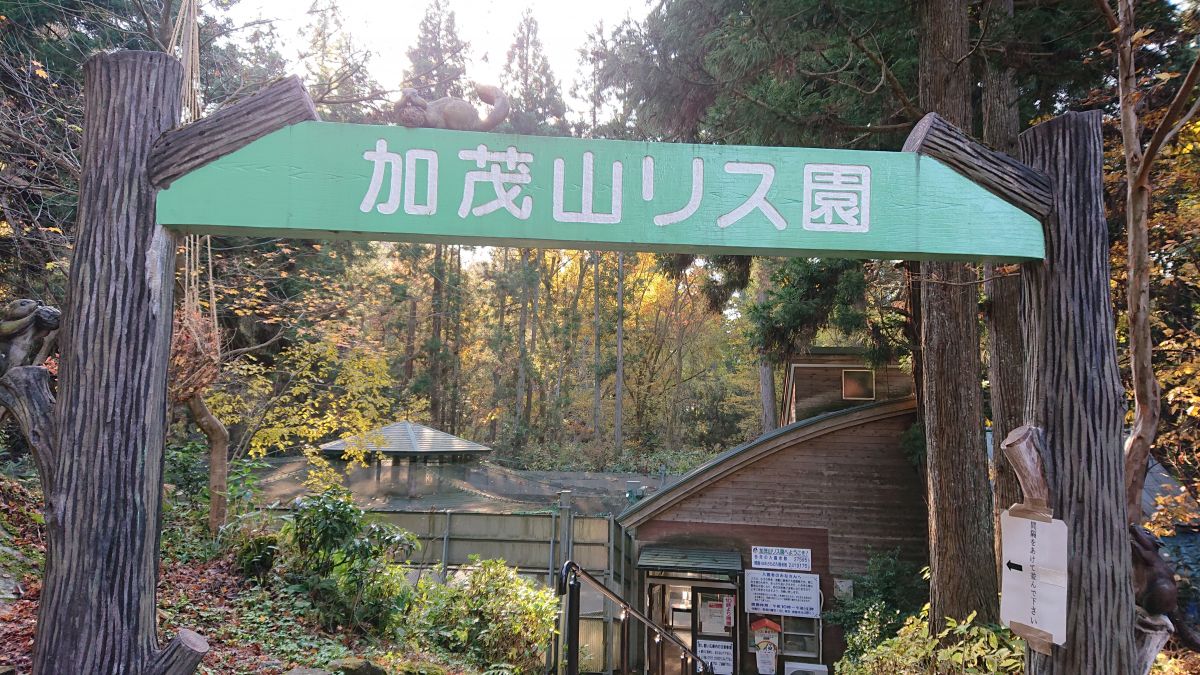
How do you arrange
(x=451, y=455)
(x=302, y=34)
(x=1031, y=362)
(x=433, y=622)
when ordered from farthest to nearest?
(x=451, y=455)
(x=302, y=34)
(x=433, y=622)
(x=1031, y=362)

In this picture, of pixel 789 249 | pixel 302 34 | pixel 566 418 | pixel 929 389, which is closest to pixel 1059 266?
pixel 789 249

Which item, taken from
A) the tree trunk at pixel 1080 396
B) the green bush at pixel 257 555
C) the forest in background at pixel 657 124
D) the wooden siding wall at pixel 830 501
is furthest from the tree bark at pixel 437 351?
the tree trunk at pixel 1080 396

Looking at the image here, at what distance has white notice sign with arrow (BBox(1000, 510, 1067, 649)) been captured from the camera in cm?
238

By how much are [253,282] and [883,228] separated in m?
9.55

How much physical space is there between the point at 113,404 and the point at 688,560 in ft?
31.8

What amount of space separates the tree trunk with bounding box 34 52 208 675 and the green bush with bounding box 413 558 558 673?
14.7 ft

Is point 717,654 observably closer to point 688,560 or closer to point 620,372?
point 688,560

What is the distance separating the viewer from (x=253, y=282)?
10.1 metres

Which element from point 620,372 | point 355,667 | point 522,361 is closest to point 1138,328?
point 355,667

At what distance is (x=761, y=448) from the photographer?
1130 cm

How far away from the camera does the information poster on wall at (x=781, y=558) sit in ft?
36.4

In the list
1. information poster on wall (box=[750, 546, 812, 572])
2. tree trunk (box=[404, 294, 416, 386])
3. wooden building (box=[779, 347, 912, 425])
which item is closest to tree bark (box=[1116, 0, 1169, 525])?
information poster on wall (box=[750, 546, 812, 572])

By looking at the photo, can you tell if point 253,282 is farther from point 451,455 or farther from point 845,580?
point 845,580

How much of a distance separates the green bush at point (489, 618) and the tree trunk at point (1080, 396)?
4.94 m
